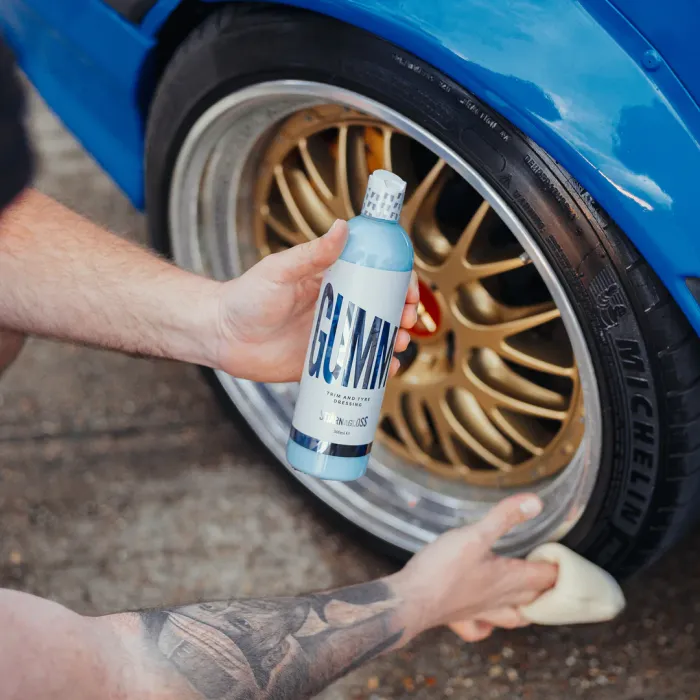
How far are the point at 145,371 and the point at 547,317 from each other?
3.71 feet

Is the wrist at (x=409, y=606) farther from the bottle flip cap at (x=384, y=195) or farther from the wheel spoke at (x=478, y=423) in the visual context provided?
the bottle flip cap at (x=384, y=195)

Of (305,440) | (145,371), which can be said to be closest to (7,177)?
(305,440)

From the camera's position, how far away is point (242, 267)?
1.77 m

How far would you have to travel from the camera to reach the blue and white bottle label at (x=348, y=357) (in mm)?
1198

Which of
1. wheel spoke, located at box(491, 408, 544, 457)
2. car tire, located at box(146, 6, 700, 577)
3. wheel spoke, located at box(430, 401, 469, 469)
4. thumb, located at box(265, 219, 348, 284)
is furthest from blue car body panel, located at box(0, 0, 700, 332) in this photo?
wheel spoke, located at box(430, 401, 469, 469)

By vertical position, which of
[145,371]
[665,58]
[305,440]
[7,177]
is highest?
[665,58]

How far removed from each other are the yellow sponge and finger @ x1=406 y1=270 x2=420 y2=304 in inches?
19.8

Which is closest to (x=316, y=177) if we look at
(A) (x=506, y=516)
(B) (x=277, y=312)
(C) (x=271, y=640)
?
(B) (x=277, y=312)

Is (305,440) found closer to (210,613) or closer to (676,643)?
(210,613)

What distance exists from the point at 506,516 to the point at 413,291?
0.44 metres

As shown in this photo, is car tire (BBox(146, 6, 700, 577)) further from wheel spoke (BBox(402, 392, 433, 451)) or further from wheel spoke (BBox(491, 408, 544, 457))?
wheel spoke (BBox(402, 392, 433, 451))

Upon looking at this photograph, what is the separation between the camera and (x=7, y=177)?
789 mm

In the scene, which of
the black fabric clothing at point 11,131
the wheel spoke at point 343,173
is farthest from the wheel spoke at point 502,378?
the black fabric clothing at point 11,131

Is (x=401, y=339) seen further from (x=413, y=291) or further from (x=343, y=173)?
(x=343, y=173)
